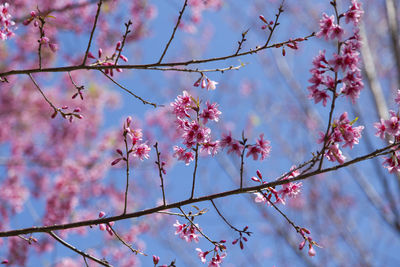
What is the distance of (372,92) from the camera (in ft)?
18.8

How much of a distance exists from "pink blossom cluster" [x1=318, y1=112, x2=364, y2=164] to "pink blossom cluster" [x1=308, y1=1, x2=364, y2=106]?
144 mm

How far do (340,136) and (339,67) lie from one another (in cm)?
40

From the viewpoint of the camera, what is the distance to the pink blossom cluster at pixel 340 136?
85.5 inches

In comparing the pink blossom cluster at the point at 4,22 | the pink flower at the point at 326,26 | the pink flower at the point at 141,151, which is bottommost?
the pink flower at the point at 141,151

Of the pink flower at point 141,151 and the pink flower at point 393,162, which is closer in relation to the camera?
the pink flower at point 393,162

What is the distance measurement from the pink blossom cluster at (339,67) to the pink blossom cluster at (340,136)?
144 millimetres

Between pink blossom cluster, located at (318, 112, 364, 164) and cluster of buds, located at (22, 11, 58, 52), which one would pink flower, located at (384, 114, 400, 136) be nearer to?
pink blossom cluster, located at (318, 112, 364, 164)

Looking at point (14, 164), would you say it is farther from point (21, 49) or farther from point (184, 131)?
point (184, 131)

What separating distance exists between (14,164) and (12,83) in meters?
3.26

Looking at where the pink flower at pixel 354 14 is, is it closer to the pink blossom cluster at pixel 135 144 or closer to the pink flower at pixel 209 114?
the pink flower at pixel 209 114

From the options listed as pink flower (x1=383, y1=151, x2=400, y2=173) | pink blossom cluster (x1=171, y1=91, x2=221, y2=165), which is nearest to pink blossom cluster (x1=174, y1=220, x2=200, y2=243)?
pink blossom cluster (x1=171, y1=91, x2=221, y2=165)

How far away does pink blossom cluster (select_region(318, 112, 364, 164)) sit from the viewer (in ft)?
7.13

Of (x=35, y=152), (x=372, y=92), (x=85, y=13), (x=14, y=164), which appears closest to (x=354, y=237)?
(x=372, y=92)

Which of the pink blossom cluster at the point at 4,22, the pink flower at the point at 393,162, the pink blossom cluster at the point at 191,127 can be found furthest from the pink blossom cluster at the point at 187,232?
the pink blossom cluster at the point at 4,22
